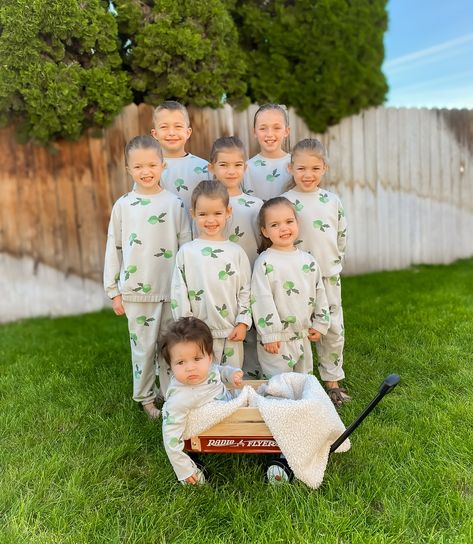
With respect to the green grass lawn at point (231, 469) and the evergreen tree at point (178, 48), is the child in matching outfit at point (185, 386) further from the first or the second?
the evergreen tree at point (178, 48)

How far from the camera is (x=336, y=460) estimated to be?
237 cm

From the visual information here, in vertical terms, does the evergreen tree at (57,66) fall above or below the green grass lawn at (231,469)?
above

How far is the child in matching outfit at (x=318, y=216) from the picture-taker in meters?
2.78

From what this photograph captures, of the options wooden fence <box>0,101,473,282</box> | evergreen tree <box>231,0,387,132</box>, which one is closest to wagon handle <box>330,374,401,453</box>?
wooden fence <box>0,101,473,282</box>

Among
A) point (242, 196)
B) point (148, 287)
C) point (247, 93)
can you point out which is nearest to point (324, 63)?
point (247, 93)

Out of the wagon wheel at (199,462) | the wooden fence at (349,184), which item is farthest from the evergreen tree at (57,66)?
the wagon wheel at (199,462)

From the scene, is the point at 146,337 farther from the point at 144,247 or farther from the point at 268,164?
the point at 268,164

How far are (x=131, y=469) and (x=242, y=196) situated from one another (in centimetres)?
142

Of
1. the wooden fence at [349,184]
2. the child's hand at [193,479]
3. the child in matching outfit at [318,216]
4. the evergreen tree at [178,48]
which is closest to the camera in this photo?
the child's hand at [193,479]

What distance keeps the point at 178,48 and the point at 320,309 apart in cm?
296

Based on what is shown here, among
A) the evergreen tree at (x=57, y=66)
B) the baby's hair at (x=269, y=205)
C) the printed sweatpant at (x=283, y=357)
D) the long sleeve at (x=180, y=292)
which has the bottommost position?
the printed sweatpant at (x=283, y=357)

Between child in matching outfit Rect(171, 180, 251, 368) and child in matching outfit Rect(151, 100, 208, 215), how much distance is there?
0.44m

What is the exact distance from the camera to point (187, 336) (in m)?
2.21

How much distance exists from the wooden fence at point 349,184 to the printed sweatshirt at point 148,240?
242cm
